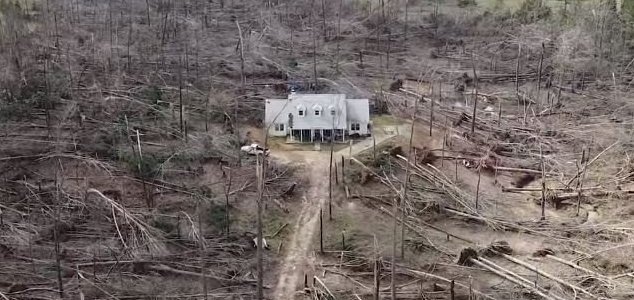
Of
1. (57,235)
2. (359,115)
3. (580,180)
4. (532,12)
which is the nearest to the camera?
(57,235)

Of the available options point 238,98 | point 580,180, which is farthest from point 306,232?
point 238,98

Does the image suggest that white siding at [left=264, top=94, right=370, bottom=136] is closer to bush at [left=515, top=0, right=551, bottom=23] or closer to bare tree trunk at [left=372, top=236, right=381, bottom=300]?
bare tree trunk at [left=372, top=236, right=381, bottom=300]

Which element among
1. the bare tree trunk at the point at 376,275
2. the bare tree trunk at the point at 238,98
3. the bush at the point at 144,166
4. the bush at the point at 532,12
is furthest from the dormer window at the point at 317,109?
the bush at the point at 532,12

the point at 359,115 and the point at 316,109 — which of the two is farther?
the point at 359,115

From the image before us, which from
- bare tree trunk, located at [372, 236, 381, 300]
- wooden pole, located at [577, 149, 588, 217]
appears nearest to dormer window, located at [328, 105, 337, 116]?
bare tree trunk, located at [372, 236, 381, 300]

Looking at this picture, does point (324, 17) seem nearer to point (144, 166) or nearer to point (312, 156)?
point (312, 156)

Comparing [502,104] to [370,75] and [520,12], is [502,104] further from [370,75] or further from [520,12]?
[520,12]

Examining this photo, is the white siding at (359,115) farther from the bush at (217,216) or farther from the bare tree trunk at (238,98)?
the bush at (217,216)

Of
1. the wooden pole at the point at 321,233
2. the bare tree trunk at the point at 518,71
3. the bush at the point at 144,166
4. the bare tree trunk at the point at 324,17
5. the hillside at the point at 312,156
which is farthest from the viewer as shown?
the bare tree trunk at the point at 324,17
